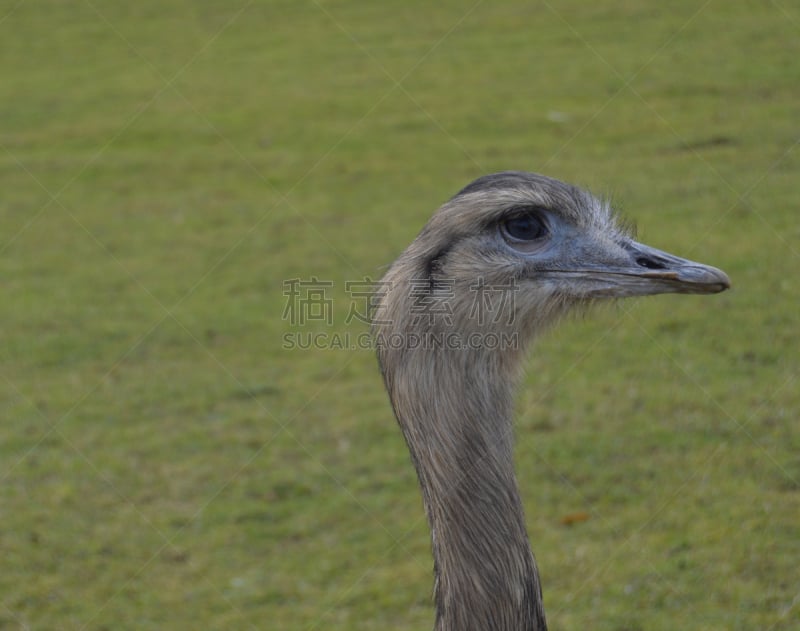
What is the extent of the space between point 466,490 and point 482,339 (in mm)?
342

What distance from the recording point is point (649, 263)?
262cm

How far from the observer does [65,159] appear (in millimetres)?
11180

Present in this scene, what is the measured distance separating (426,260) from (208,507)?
2667 mm

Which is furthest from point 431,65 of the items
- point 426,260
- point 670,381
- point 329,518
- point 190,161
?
point 426,260

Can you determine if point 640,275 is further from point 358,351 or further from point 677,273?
point 358,351

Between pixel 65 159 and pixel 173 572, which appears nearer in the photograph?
pixel 173 572

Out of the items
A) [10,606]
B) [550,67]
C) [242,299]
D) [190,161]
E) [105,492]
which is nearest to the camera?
[10,606]

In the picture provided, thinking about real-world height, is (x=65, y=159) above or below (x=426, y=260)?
above

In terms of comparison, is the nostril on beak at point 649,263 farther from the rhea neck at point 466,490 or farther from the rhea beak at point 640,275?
the rhea neck at point 466,490

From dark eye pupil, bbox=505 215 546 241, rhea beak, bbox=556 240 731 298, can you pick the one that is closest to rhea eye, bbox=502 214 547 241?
dark eye pupil, bbox=505 215 546 241

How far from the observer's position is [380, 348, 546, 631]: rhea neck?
7.73 ft

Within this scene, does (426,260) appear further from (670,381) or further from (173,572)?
(670,381)

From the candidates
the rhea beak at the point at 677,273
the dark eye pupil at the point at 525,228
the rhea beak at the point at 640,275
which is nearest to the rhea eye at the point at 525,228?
the dark eye pupil at the point at 525,228

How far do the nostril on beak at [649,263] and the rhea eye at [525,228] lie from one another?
244mm
